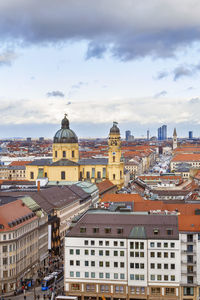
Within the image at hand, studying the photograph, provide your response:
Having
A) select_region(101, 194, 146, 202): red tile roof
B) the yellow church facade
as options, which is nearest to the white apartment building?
select_region(101, 194, 146, 202): red tile roof

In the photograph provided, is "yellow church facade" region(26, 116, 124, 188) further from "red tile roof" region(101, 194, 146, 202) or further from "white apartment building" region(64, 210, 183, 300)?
"white apartment building" region(64, 210, 183, 300)

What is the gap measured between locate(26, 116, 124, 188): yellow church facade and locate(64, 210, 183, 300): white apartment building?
333 ft

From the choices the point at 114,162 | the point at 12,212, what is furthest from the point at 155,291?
the point at 114,162

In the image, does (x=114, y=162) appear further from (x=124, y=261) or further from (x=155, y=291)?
(x=155, y=291)

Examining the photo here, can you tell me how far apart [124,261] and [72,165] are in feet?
343

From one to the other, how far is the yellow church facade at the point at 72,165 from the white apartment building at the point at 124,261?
10155 cm

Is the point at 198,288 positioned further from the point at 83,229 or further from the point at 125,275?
the point at 83,229

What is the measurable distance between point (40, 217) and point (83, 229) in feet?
72.0

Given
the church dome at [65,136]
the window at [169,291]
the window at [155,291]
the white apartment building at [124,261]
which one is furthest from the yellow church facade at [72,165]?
the window at [169,291]

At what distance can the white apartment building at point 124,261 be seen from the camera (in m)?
77.0

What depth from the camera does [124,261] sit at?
7781 cm

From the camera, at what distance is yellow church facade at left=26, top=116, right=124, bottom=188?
595 ft

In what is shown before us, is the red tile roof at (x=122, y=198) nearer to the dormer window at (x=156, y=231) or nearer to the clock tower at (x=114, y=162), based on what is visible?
the dormer window at (x=156, y=231)

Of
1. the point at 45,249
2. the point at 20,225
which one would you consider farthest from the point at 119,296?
the point at 45,249
